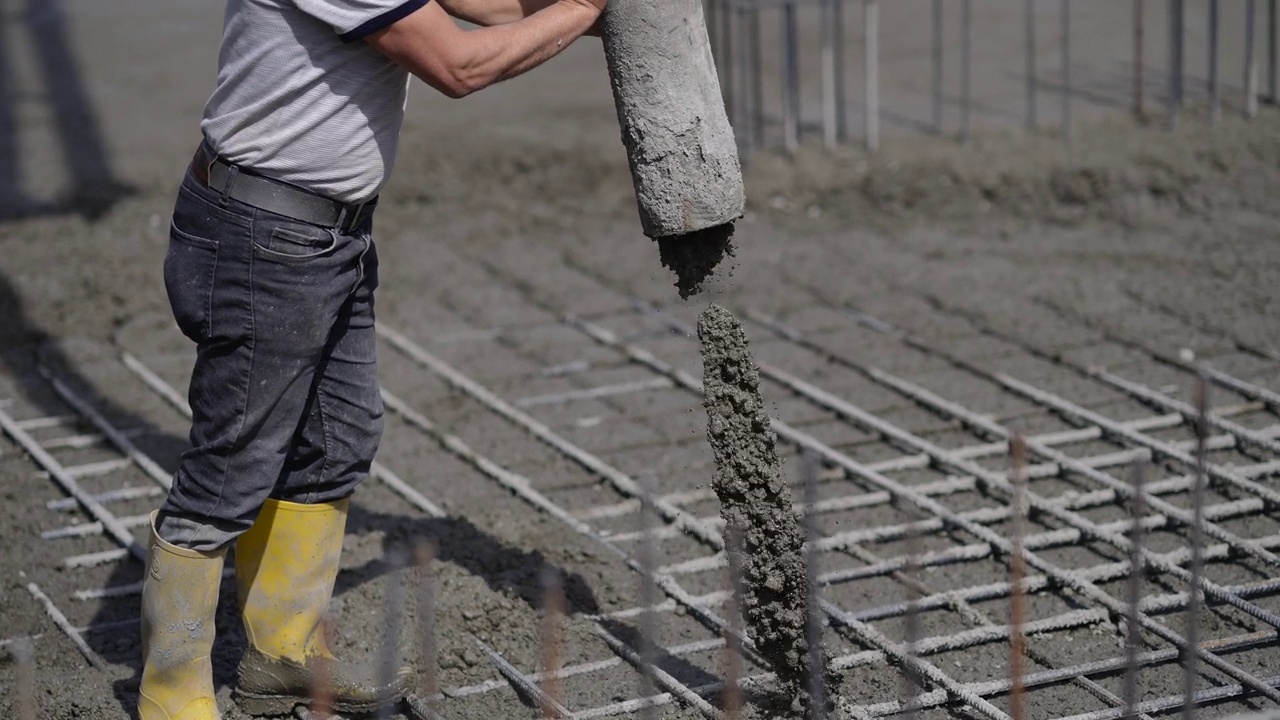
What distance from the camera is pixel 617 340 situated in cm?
553

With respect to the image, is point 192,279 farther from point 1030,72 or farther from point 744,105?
point 1030,72

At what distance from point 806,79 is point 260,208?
6.67 m

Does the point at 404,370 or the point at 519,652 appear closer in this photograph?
the point at 519,652

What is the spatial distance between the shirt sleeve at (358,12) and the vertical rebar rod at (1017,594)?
133cm

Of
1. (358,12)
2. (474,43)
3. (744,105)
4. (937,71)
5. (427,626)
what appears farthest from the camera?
(937,71)

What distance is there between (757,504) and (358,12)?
1.26 meters

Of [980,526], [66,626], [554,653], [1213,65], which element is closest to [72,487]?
[66,626]

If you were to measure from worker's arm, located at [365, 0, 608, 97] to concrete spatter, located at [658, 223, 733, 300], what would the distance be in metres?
0.47

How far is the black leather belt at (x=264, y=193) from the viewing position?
9.19 ft

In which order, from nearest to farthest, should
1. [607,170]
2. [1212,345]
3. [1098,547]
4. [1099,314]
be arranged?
[1098,547] → [1212,345] → [1099,314] → [607,170]

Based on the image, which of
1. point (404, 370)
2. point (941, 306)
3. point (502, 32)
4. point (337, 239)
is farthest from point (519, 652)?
point (941, 306)

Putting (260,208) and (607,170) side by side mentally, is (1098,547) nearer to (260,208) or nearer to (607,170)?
(260,208)

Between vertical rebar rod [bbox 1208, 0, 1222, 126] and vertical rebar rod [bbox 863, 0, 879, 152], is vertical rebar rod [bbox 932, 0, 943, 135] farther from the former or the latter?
vertical rebar rod [bbox 1208, 0, 1222, 126]

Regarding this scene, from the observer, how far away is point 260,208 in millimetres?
2797
